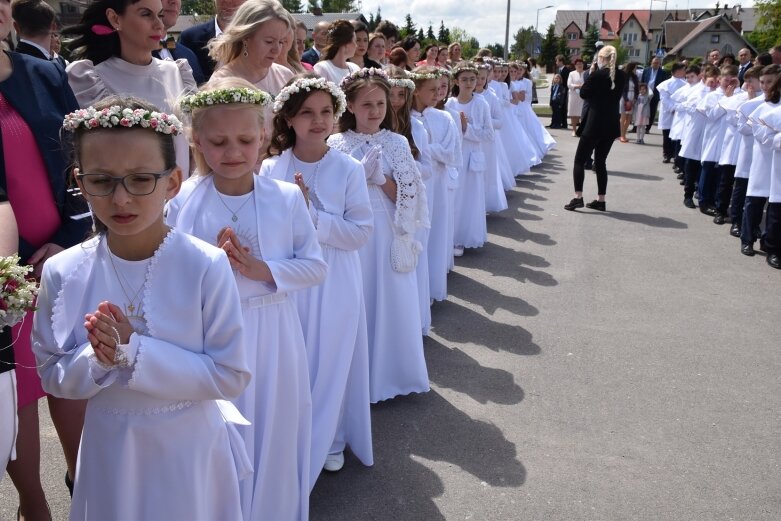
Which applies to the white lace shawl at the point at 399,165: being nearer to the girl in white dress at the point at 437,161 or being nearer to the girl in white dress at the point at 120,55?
the girl in white dress at the point at 120,55

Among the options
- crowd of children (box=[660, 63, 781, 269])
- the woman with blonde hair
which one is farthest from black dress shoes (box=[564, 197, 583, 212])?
the woman with blonde hair

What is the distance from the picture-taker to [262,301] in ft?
9.57

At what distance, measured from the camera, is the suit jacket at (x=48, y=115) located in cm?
273

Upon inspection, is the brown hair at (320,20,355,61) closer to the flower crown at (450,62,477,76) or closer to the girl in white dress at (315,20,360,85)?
the girl in white dress at (315,20,360,85)

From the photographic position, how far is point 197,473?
2242mm

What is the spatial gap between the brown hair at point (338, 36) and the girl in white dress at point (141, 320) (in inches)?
188

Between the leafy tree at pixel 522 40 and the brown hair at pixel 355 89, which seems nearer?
the brown hair at pixel 355 89

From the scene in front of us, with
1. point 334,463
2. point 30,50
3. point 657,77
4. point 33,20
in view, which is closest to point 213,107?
point 334,463

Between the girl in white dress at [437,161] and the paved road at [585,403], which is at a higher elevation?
the girl in white dress at [437,161]

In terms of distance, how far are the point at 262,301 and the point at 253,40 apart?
2091 millimetres

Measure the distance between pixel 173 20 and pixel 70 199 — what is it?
2.52 m

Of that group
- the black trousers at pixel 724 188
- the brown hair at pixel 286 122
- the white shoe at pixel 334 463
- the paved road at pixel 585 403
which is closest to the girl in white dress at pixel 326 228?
the brown hair at pixel 286 122

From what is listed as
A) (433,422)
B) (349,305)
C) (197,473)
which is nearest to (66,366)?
(197,473)

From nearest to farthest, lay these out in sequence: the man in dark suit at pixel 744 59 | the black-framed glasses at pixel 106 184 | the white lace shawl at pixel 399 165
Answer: the black-framed glasses at pixel 106 184 < the white lace shawl at pixel 399 165 < the man in dark suit at pixel 744 59
